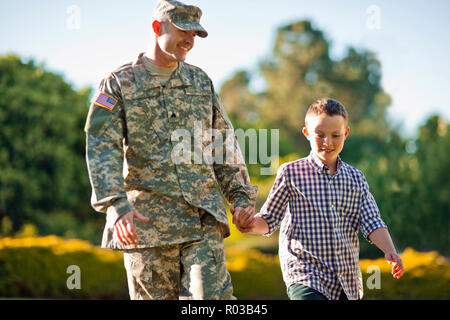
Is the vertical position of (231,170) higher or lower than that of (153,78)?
lower

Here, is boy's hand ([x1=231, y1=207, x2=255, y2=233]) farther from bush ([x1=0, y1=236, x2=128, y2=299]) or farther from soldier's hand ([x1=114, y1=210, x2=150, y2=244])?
bush ([x1=0, y1=236, x2=128, y2=299])

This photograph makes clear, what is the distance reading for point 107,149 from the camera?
340 cm

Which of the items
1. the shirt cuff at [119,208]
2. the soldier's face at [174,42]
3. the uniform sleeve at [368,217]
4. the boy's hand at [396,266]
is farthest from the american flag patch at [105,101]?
the boy's hand at [396,266]

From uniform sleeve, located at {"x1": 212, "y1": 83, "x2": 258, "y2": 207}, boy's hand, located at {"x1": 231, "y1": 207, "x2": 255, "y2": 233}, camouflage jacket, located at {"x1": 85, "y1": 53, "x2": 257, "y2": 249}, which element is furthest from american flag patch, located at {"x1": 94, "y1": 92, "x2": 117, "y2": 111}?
boy's hand, located at {"x1": 231, "y1": 207, "x2": 255, "y2": 233}

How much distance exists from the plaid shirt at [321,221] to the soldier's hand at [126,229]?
97 centimetres

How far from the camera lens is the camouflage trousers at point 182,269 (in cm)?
338

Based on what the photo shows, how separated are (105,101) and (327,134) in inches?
54.1

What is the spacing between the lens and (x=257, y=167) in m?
20.5

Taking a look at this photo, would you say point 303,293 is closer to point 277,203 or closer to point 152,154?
point 277,203

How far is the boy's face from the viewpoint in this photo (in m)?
3.71

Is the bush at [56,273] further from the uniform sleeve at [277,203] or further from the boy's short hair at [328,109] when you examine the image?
the boy's short hair at [328,109]

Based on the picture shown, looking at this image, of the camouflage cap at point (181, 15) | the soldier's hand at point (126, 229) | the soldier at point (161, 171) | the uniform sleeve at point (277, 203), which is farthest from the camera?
the uniform sleeve at point (277, 203)

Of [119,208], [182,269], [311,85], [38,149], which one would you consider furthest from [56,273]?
[311,85]

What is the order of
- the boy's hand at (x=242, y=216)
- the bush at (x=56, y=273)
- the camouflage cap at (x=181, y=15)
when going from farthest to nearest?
the bush at (x=56, y=273)
the boy's hand at (x=242, y=216)
the camouflage cap at (x=181, y=15)
